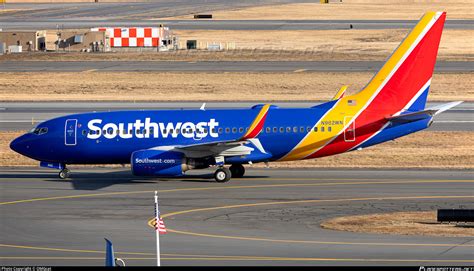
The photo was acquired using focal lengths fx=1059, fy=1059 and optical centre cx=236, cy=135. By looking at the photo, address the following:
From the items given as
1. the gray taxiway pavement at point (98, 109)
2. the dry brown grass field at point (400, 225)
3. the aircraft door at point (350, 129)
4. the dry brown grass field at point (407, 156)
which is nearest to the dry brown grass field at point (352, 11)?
the gray taxiway pavement at point (98, 109)

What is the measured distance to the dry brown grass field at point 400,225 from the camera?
39.9 metres

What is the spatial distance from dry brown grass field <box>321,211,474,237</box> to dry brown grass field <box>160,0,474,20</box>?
117041mm

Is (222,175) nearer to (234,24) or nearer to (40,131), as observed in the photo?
(40,131)

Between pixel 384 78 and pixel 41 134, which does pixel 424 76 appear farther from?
pixel 41 134

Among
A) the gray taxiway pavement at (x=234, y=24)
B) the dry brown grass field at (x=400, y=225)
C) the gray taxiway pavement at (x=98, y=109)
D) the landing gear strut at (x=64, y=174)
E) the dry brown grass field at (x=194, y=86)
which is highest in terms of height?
Result: the gray taxiway pavement at (x=234, y=24)

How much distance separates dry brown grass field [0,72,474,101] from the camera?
Answer: 297 feet

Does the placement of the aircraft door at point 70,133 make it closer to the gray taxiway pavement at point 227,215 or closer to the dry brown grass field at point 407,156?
the gray taxiway pavement at point 227,215

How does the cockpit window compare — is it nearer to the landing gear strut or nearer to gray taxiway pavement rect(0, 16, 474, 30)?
the landing gear strut

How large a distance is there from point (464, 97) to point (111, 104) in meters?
29.2

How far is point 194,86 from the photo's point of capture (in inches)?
3767

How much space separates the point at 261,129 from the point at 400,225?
13.9m

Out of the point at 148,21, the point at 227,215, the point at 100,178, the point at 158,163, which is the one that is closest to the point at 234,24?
the point at 148,21

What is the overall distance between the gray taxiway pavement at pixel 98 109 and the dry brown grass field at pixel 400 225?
29333 millimetres

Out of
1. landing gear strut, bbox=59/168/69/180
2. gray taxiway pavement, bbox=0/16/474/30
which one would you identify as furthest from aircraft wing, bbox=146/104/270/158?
gray taxiway pavement, bbox=0/16/474/30
